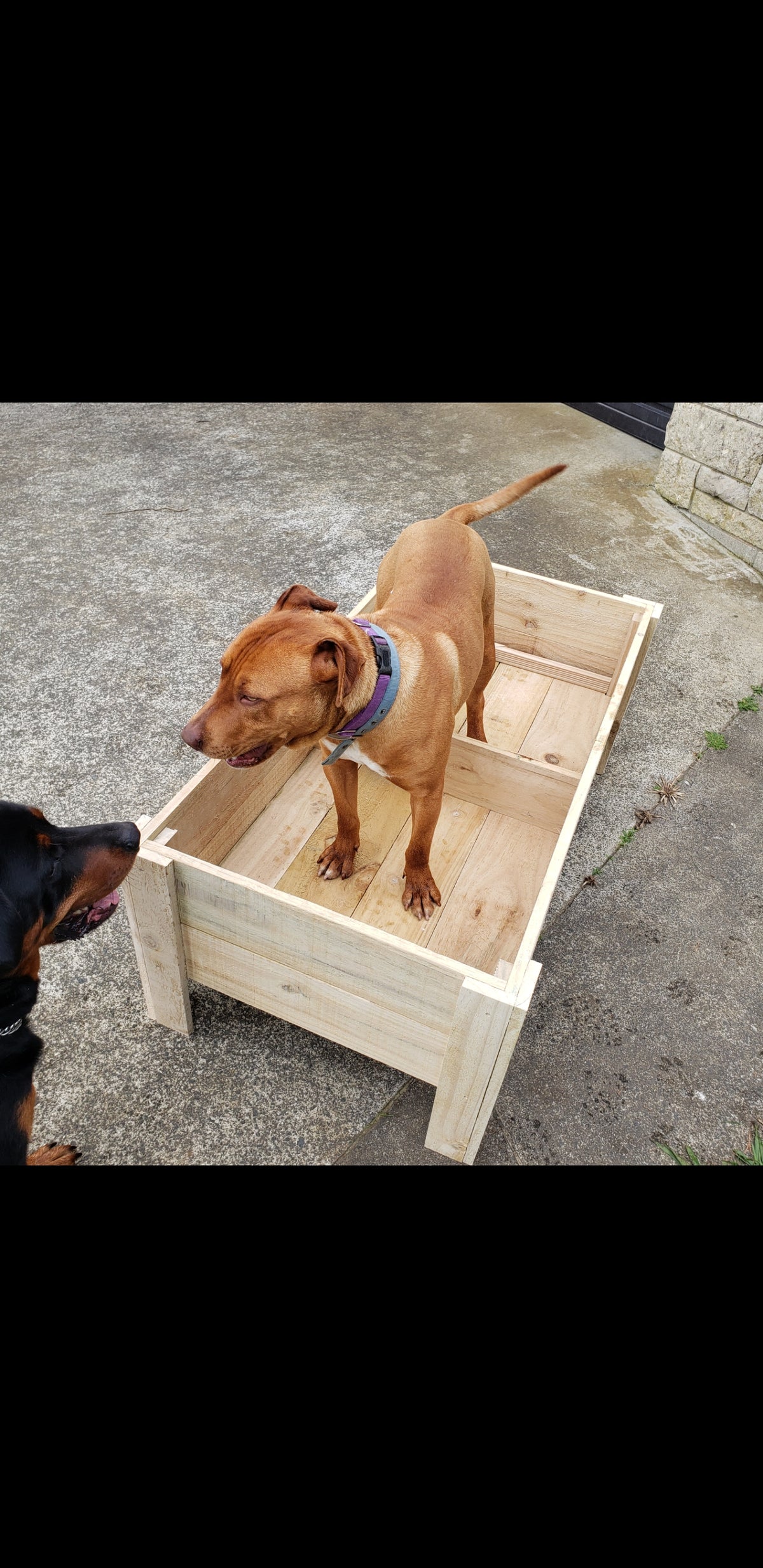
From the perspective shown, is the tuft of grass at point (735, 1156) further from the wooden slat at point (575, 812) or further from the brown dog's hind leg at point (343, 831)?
the brown dog's hind leg at point (343, 831)

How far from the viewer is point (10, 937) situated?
6.38 ft

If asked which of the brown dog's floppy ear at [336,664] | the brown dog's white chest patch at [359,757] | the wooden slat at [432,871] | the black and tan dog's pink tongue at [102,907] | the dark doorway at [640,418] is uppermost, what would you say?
the brown dog's floppy ear at [336,664]

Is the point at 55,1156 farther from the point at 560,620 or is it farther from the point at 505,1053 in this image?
the point at 560,620

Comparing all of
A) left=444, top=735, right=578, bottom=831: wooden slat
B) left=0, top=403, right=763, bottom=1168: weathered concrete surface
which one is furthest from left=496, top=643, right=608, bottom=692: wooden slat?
left=444, top=735, right=578, bottom=831: wooden slat

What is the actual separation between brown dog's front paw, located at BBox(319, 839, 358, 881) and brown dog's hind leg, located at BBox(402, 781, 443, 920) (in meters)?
0.23

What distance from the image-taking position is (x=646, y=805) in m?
3.83

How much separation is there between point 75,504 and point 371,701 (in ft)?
13.8

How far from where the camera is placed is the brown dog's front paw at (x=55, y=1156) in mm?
2428

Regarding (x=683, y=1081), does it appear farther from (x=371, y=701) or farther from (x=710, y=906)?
(x=371, y=701)

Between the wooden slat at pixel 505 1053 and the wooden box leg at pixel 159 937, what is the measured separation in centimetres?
97

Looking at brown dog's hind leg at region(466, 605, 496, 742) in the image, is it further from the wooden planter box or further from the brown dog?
the wooden planter box

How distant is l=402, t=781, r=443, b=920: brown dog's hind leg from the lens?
2.76 metres

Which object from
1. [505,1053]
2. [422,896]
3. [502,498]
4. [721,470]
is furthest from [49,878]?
[721,470]

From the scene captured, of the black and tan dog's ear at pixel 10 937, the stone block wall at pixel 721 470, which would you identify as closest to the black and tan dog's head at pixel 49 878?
the black and tan dog's ear at pixel 10 937
